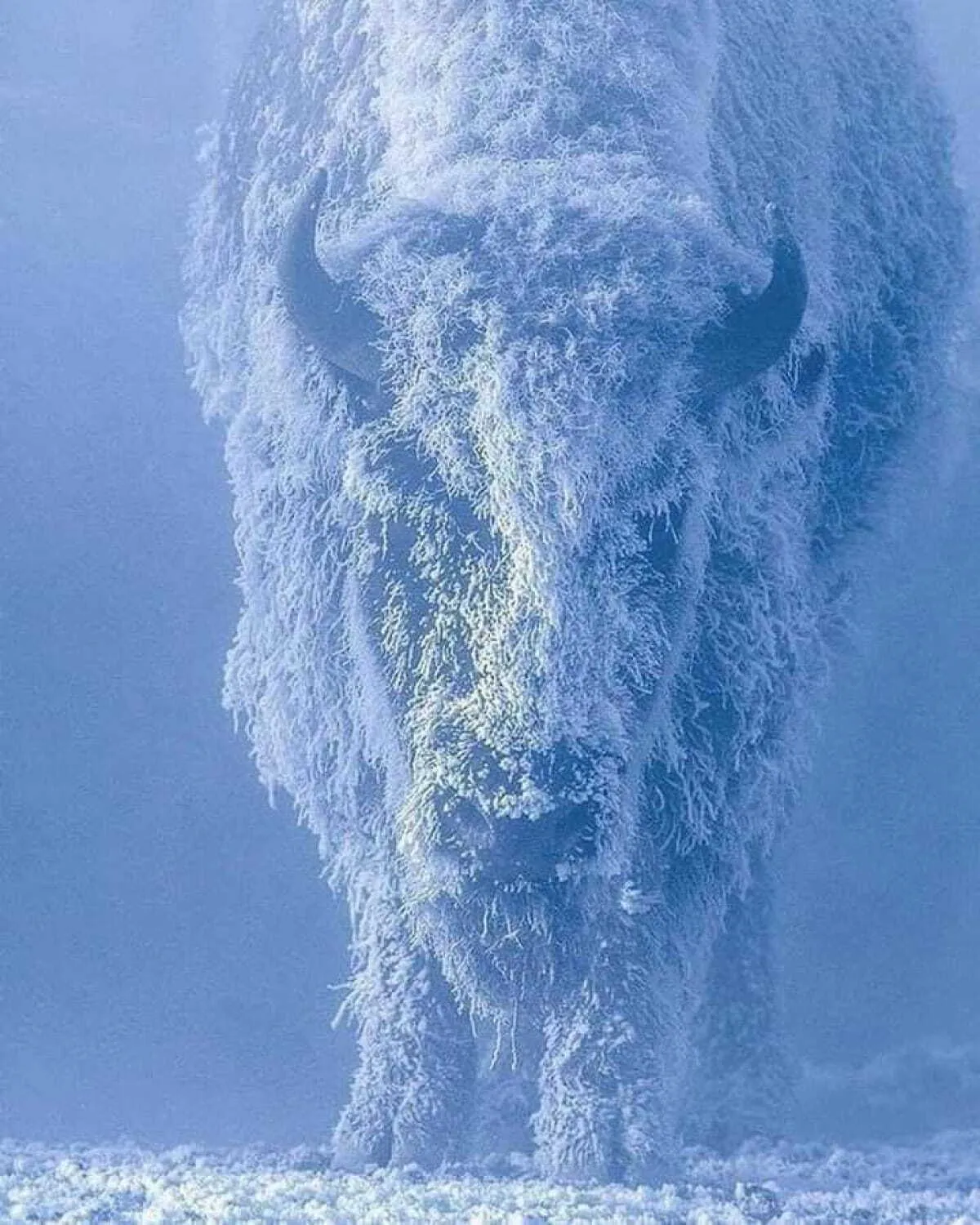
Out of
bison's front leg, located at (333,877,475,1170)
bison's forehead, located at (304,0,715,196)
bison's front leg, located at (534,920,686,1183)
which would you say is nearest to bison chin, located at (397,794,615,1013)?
bison's front leg, located at (534,920,686,1183)

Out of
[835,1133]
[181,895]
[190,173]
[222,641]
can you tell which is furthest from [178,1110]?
[190,173]

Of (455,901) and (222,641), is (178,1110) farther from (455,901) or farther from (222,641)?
(455,901)

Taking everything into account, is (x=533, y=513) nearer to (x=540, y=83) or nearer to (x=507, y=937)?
(x=507, y=937)

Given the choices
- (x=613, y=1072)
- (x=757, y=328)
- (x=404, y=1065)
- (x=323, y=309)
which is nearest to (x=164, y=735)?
(x=404, y=1065)

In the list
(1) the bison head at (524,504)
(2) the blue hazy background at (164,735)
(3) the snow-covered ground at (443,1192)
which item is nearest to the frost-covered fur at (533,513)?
(1) the bison head at (524,504)

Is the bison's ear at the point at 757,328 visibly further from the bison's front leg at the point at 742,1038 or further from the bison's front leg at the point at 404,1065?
the bison's front leg at the point at 742,1038
